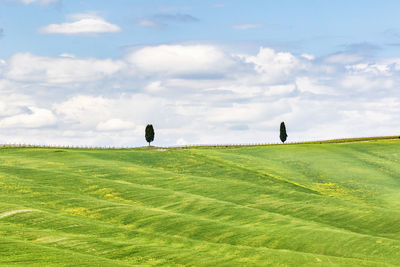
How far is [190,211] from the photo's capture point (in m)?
52.6

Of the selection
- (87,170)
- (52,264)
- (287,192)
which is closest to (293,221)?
(287,192)

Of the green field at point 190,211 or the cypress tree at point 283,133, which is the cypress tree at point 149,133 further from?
the green field at point 190,211

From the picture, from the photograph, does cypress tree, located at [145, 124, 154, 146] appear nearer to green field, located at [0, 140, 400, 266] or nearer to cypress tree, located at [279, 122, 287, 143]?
cypress tree, located at [279, 122, 287, 143]

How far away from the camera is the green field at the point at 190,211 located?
37250mm

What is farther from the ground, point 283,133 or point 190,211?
point 283,133

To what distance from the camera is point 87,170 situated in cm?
7188

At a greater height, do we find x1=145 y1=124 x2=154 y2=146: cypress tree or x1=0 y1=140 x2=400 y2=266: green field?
x1=145 y1=124 x2=154 y2=146: cypress tree

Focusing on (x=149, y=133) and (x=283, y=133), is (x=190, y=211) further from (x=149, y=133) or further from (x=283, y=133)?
(x=283, y=133)

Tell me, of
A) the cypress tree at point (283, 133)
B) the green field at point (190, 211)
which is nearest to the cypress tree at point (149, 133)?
the cypress tree at point (283, 133)

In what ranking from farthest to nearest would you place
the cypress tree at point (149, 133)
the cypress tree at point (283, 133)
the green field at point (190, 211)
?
1. the cypress tree at point (283, 133)
2. the cypress tree at point (149, 133)
3. the green field at point (190, 211)

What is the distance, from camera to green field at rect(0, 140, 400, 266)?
37250 mm

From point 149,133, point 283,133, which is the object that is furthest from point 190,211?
point 283,133

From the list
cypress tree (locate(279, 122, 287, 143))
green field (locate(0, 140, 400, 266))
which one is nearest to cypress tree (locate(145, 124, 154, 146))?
cypress tree (locate(279, 122, 287, 143))

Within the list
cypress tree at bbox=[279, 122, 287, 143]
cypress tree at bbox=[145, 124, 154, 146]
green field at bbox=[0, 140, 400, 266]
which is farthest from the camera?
cypress tree at bbox=[279, 122, 287, 143]
